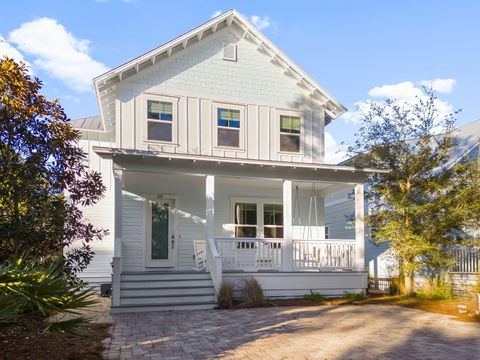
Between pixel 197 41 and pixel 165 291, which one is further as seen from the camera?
pixel 197 41

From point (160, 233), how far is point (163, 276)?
8.83 ft

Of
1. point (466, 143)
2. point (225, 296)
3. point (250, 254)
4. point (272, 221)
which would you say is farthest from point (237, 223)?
point (466, 143)

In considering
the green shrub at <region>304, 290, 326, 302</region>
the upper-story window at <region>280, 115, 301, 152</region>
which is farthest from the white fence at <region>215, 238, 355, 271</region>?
the upper-story window at <region>280, 115, 301, 152</region>

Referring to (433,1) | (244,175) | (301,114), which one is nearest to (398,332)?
(244,175)

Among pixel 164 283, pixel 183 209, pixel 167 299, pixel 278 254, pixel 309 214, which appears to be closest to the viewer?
pixel 167 299

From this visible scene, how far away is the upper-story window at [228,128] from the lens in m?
13.9

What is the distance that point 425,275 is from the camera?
520 inches

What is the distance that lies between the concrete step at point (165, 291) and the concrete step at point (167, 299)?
0.26ft

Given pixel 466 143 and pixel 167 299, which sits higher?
pixel 466 143

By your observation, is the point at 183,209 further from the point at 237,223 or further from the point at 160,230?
the point at 237,223

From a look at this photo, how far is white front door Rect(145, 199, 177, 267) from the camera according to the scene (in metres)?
13.5

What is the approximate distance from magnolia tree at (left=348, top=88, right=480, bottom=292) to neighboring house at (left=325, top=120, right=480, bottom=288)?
0.75 m

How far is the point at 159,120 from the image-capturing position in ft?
43.5

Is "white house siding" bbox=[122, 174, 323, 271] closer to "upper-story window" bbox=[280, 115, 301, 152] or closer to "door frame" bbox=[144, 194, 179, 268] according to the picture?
"door frame" bbox=[144, 194, 179, 268]
